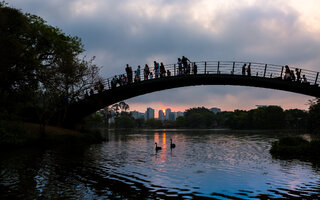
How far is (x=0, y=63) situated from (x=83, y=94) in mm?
10936

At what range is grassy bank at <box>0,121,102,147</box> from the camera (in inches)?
937

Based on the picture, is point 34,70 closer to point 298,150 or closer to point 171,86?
point 171,86

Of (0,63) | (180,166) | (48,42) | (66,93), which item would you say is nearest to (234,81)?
(180,166)

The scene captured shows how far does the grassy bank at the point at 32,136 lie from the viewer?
78.1 feet

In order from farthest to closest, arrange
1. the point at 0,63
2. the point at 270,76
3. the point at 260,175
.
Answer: the point at 270,76 < the point at 0,63 < the point at 260,175

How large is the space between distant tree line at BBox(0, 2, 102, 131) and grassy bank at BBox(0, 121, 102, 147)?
1117 mm

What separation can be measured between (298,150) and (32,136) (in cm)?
2485

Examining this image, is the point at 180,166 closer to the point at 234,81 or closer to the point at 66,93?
the point at 234,81

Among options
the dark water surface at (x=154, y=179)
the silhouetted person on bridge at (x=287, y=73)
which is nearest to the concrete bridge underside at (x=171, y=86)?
the silhouetted person on bridge at (x=287, y=73)

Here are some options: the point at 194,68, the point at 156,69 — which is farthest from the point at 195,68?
the point at 156,69

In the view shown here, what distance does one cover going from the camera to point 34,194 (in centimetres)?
1036

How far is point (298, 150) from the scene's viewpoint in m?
22.3

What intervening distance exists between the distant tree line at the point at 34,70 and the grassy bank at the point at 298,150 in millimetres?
22285

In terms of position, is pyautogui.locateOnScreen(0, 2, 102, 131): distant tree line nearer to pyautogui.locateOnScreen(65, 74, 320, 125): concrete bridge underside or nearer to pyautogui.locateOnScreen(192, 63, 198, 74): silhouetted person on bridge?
pyautogui.locateOnScreen(65, 74, 320, 125): concrete bridge underside
